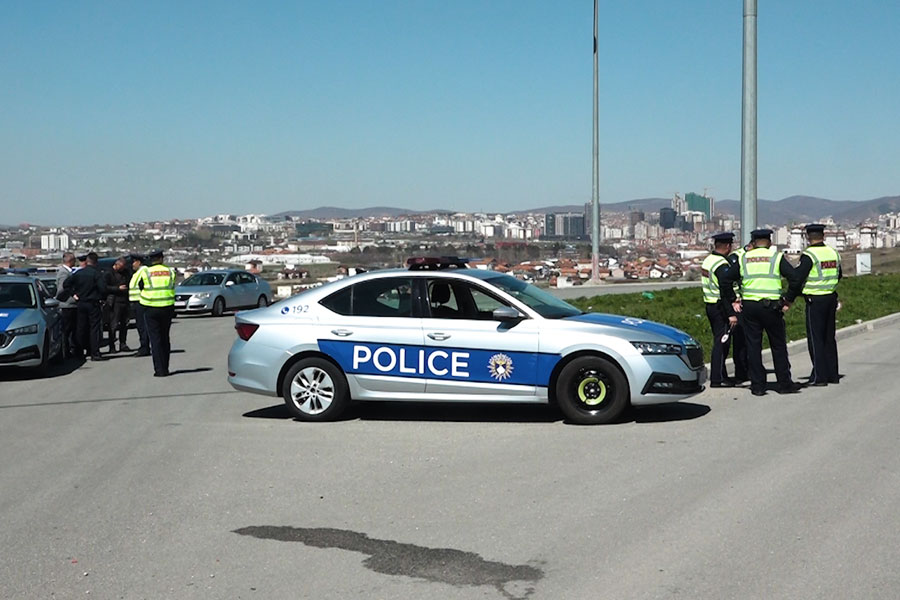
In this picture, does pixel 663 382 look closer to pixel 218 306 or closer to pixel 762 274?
pixel 762 274

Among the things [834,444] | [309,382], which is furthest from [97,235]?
[834,444]

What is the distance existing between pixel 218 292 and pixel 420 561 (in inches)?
1049

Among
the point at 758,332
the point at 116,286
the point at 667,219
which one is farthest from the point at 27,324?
the point at 667,219

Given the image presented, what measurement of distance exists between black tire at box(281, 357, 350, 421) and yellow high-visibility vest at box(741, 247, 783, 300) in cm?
453

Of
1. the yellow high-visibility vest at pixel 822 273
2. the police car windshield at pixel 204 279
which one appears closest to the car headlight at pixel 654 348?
the yellow high-visibility vest at pixel 822 273

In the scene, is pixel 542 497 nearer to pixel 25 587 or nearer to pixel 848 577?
pixel 848 577

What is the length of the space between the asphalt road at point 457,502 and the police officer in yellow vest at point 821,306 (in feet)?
2.77

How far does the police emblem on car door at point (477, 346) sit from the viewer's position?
10.7m

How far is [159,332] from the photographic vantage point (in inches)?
620

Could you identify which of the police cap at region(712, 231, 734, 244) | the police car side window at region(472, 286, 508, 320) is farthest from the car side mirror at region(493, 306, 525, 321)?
the police cap at region(712, 231, 734, 244)

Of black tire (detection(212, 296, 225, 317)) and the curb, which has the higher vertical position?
the curb

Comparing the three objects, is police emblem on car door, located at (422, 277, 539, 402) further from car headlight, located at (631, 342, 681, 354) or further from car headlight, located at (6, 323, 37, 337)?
car headlight, located at (6, 323, 37, 337)

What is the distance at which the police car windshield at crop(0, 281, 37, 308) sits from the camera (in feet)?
57.0

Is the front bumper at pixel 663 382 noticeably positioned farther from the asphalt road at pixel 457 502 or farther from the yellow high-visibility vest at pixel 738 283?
the yellow high-visibility vest at pixel 738 283
